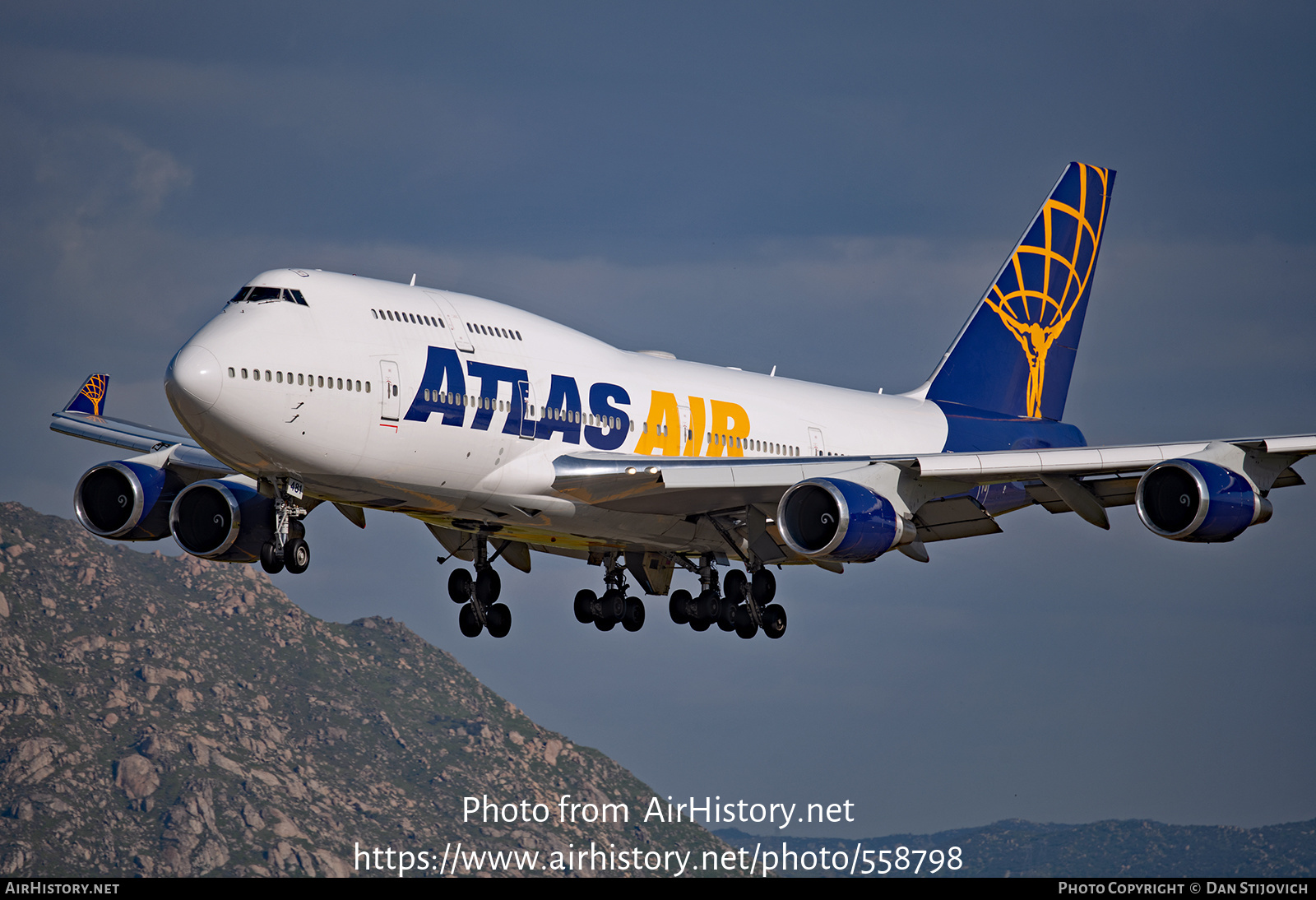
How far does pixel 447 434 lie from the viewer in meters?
31.1

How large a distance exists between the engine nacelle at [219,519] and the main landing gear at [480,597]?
6002 millimetres

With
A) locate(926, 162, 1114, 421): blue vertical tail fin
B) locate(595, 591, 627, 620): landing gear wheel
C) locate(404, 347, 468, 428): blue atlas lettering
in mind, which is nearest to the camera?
locate(404, 347, 468, 428): blue atlas lettering

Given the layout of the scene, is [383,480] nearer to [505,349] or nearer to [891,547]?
[505,349]

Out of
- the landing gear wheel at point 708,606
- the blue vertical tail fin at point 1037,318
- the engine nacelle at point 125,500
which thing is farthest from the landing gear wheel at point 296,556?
the blue vertical tail fin at point 1037,318

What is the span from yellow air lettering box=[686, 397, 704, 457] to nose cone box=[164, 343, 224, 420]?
12837 millimetres

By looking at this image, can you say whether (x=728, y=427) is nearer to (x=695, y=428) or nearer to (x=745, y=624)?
(x=695, y=428)

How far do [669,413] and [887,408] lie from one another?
35.0 ft

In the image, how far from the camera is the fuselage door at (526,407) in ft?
107

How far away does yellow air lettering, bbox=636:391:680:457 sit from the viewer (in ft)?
118

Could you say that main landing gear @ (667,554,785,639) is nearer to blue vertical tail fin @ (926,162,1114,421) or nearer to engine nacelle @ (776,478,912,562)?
engine nacelle @ (776,478,912,562)

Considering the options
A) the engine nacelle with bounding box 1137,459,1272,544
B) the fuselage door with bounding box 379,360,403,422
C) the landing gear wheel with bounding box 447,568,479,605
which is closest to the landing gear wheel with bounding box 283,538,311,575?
the fuselage door with bounding box 379,360,403,422

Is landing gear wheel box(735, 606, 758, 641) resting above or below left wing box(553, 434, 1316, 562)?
below

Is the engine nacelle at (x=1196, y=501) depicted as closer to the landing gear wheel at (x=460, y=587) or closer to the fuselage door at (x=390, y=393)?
the fuselage door at (x=390, y=393)
